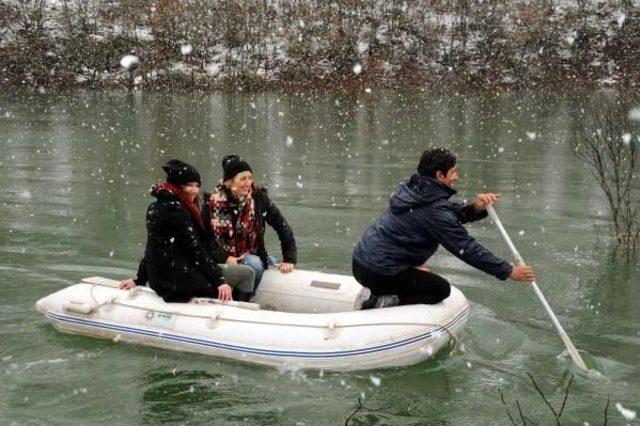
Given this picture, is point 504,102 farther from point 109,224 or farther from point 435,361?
point 435,361

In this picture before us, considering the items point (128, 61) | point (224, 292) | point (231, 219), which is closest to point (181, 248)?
point (224, 292)

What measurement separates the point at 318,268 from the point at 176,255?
3.12 meters

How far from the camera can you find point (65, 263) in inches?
355

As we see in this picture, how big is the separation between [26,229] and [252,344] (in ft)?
19.4

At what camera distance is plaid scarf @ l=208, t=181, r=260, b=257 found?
6.69 meters

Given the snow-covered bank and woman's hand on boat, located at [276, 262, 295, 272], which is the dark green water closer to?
woman's hand on boat, located at [276, 262, 295, 272]

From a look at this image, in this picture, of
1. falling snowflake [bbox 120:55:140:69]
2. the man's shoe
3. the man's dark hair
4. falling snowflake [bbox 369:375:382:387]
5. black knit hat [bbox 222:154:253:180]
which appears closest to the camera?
the man's dark hair

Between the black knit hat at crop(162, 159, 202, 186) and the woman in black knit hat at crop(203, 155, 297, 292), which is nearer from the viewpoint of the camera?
the black knit hat at crop(162, 159, 202, 186)

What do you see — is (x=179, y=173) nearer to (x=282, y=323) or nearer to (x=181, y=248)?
(x=181, y=248)

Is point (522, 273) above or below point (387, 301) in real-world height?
above

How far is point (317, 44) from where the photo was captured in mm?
45344

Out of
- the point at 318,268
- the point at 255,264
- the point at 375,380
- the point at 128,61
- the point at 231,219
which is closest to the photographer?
the point at 375,380

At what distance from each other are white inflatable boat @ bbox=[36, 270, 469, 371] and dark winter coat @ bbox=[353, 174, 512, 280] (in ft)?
1.47

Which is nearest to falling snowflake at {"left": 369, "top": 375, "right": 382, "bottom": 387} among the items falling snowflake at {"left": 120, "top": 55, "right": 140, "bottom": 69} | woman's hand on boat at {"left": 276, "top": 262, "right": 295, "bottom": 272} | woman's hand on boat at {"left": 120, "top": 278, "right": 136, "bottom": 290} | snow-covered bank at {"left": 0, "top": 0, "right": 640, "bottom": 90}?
woman's hand on boat at {"left": 276, "top": 262, "right": 295, "bottom": 272}
